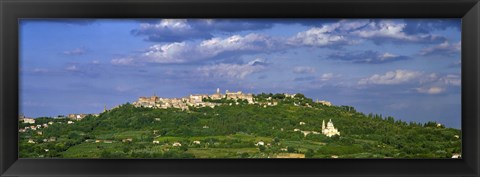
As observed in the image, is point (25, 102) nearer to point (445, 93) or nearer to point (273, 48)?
point (273, 48)

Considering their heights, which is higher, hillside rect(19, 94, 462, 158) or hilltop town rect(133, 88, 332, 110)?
hilltop town rect(133, 88, 332, 110)

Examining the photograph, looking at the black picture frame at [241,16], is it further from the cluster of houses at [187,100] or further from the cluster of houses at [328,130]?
the cluster of houses at [187,100]

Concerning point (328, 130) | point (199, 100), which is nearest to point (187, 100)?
point (199, 100)

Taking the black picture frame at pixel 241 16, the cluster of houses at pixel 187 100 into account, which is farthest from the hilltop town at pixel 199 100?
the black picture frame at pixel 241 16

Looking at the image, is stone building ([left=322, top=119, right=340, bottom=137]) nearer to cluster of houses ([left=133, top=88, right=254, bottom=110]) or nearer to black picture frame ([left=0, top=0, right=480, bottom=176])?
black picture frame ([left=0, top=0, right=480, bottom=176])

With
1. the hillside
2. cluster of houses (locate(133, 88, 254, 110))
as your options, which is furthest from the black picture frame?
Result: cluster of houses (locate(133, 88, 254, 110))
